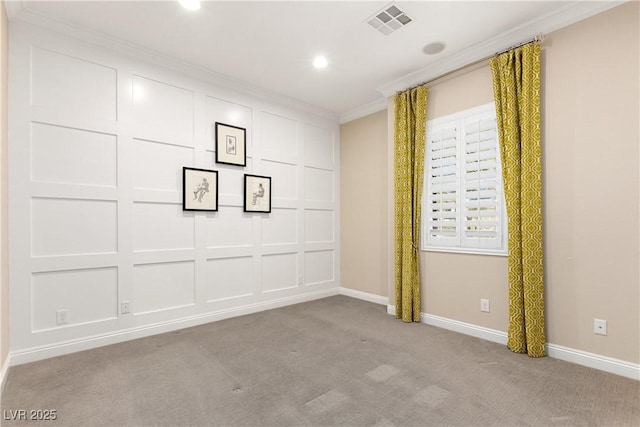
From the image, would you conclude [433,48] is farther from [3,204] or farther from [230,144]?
[3,204]

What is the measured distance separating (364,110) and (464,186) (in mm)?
2090

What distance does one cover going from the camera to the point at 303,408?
190cm

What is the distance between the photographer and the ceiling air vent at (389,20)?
99.7 inches

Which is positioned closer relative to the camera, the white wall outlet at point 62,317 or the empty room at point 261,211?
the empty room at point 261,211

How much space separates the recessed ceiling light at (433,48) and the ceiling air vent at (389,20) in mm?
474

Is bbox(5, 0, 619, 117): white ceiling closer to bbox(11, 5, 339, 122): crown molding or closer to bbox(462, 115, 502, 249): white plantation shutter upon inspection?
bbox(11, 5, 339, 122): crown molding

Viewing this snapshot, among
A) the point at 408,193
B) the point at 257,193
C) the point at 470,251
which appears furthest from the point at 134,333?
the point at 470,251

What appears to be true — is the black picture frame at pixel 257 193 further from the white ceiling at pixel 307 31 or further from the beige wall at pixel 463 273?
the beige wall at pixel 463 273

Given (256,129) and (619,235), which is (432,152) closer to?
(619,235)

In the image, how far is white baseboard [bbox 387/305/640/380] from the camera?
2242 mm

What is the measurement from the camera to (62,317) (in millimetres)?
2652

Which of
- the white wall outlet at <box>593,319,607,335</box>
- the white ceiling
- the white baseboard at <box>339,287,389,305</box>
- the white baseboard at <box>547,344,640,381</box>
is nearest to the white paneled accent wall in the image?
the white ceiling

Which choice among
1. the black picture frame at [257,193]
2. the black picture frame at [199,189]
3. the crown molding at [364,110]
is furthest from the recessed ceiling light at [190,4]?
the crown molding at [364,110]

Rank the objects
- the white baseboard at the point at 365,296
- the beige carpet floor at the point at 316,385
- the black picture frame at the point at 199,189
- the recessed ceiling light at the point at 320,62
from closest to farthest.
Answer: the beige carpet floor at the point at 316,385
the recessed ceiling light at the point at 320,62
the black picture frame at the point at 199,189
the white baseboard at the point at 365,296
